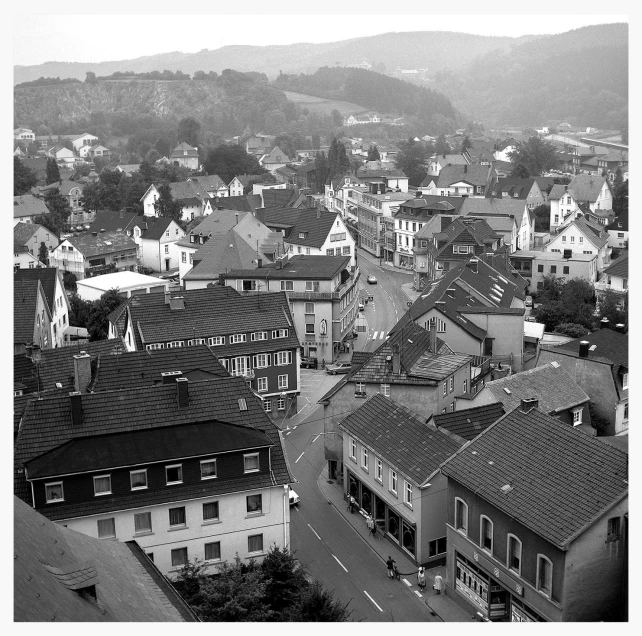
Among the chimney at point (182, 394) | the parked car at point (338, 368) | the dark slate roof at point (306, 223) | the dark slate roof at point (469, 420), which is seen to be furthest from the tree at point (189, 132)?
the chimney at point (182, 394)

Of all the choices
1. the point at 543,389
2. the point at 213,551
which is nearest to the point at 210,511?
the point at 213,551

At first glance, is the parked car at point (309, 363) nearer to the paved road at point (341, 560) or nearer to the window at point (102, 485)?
the paved road at point (341, 560)

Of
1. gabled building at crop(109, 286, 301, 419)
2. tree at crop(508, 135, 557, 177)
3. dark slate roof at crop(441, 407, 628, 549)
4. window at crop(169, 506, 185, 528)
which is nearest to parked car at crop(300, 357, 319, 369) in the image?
gabled building at crop(109, 286, 301, 419)

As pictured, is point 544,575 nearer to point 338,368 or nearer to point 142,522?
point 142,522

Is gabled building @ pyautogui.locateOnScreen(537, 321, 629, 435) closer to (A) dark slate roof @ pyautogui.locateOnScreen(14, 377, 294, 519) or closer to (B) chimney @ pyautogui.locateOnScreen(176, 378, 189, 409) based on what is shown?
(A) dark slate roof @ pyautogui.locateOnScreen(14, 377, 294, 519)

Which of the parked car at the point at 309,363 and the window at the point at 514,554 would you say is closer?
the window at the point at 514,554

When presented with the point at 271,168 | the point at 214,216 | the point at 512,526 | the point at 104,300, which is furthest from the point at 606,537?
the point at 271,168
